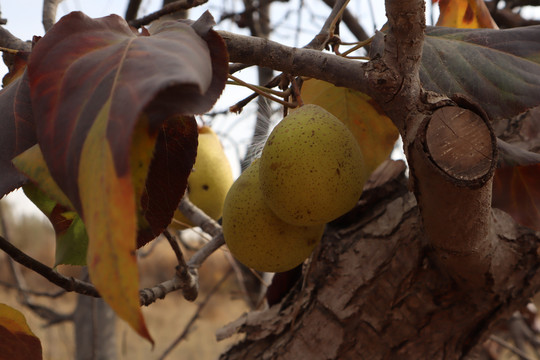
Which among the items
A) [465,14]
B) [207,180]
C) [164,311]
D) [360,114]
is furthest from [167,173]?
[164,311]

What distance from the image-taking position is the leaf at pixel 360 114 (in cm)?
82

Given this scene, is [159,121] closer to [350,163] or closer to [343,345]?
[350,163]

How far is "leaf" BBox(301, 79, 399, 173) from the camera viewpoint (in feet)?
2.68

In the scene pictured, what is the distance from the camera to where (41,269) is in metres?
0.56


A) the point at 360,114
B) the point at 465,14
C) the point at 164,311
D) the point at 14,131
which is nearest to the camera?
the point at 14,131

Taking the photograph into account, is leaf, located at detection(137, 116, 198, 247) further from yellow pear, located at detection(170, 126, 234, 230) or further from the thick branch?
yellow pear, located at detection(170, 126, 234, 230)

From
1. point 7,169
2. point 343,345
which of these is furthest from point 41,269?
point 343,345

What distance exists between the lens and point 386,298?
0.80 meters

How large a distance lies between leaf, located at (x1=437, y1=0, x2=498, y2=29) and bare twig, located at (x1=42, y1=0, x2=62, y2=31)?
2.36ft

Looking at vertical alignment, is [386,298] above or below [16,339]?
below

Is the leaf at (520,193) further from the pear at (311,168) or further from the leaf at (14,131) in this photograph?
the leaf at (14,131)

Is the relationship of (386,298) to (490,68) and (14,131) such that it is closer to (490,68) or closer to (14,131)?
(490,68)

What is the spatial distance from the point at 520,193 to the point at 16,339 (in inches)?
26.0

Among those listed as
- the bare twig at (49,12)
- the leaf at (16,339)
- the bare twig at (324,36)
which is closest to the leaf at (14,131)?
the leaf at (16,339)
